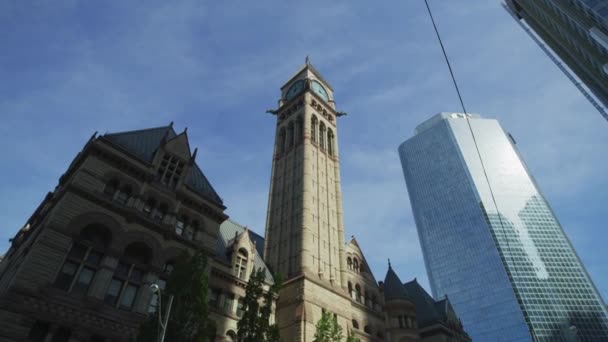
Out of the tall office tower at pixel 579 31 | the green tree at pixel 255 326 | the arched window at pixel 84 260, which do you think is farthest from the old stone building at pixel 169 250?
the tall office tower at pixel 579 31

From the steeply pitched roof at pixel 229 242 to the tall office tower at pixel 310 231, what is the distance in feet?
5.59

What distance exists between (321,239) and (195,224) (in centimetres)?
1786

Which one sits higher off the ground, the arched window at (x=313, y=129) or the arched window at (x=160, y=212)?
the arched window at (x=313, y=129)

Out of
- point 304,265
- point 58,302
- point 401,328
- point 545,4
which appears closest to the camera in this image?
point 58,302

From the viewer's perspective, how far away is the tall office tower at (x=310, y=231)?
38.1 metres

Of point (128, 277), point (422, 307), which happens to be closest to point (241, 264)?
point (128, 277)

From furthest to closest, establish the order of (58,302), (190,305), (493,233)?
(493,233)
(58,302)
(190,305)

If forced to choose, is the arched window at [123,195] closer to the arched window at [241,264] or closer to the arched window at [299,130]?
the arched window at [241,264]

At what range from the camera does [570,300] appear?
12412cm

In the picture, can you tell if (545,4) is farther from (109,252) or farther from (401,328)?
(109,252)

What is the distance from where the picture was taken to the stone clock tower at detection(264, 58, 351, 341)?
37844mm

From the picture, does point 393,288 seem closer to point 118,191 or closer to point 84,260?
point 118,191

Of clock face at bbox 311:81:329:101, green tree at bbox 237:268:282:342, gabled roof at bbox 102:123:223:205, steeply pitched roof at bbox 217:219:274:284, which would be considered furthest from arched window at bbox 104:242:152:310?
clock face at bbox 311:81:329:101

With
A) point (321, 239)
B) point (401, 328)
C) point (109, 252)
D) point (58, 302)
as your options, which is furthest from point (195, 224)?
point (401, 328)
